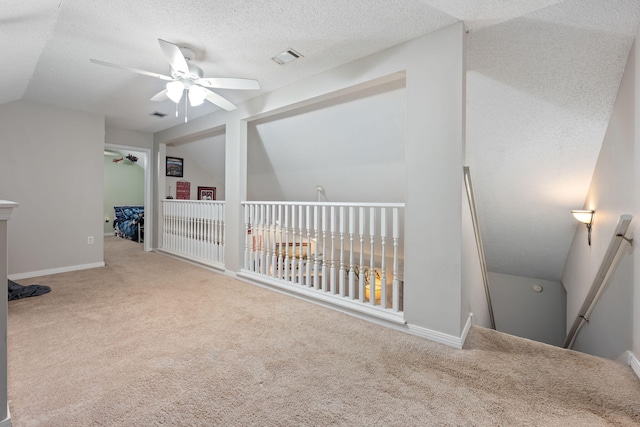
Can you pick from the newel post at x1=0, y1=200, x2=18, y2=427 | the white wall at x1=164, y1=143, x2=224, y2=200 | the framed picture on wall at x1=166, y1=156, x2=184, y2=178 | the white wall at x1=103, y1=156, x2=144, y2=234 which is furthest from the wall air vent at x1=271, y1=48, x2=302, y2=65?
the white wall at x1=103, y1=156, x2=144, y2=234

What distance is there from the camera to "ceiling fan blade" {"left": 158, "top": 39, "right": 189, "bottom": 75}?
1.86 meters

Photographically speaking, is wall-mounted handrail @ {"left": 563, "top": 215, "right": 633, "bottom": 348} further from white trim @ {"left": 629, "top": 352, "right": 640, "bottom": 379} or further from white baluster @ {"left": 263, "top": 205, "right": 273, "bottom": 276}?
white baluster @ {"left": 263, "top": 205, "right": 273, "bottom": 276}

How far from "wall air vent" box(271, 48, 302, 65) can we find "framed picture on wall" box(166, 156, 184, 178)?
385cm

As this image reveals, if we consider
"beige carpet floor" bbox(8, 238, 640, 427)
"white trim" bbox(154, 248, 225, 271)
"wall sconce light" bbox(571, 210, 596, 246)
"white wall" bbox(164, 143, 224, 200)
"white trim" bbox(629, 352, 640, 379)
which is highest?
"white wall" bbox(164, 143, 224, 200)

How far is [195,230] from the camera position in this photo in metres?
4.49

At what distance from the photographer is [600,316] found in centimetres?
254

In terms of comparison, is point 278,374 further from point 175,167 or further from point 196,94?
point 175,167

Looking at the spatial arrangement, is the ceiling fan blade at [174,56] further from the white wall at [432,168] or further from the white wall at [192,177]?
the white wall at [192,177]

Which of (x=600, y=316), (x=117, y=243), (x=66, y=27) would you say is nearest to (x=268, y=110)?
(x=66, y=27)

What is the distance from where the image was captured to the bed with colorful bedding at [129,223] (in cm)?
681

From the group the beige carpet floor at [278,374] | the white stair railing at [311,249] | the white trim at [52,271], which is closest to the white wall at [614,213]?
the beige carpet floor at [278,374]

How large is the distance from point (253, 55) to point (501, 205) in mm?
3096

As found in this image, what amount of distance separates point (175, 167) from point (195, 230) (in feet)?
5.90

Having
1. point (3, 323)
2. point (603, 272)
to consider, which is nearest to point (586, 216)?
point (603, 272)
